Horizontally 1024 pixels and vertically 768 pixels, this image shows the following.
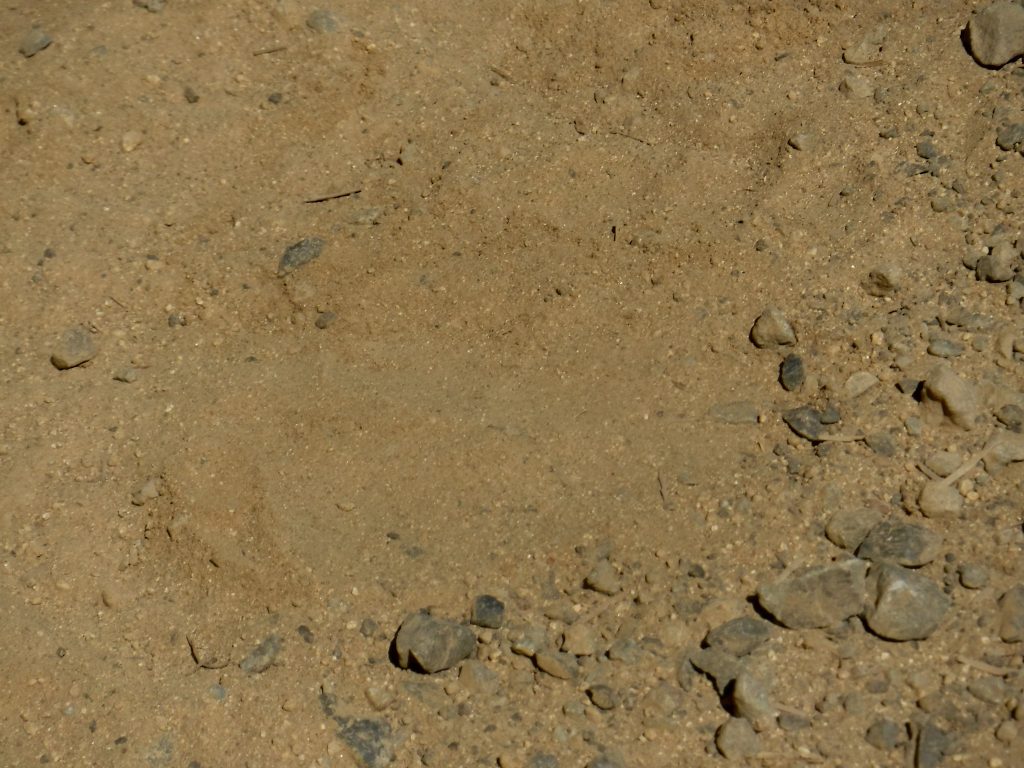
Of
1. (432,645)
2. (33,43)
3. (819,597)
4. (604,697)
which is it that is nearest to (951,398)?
(819,597)

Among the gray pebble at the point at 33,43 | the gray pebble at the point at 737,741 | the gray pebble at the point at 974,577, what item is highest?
the gray pebble at the point at 974,577

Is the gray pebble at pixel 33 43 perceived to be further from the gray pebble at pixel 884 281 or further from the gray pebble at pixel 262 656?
the gray pebble at pixel 884 281

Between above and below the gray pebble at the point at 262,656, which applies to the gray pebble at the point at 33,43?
above

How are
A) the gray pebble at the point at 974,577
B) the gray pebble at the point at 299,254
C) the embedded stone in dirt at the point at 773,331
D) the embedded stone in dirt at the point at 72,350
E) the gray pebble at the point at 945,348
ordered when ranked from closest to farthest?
the gray pebble at the point at 974,577, the gray pebble at the point at 945,348, the embedded stone in dirt at the point at 773,331, the embedded stone in dirt at the point at 72,350, the gray pebble at the point at 299,254

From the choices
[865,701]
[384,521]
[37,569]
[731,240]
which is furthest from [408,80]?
[865,701]

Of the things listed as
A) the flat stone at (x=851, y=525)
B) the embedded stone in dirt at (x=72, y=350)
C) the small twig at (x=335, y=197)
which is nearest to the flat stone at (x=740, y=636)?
the flat stone at (x=851, y=525)

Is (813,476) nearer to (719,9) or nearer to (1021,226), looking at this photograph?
(1021,226)

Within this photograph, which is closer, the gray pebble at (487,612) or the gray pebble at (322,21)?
the gray pebble at (487,612)

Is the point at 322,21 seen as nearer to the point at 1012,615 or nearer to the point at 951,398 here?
the point at 951,398
